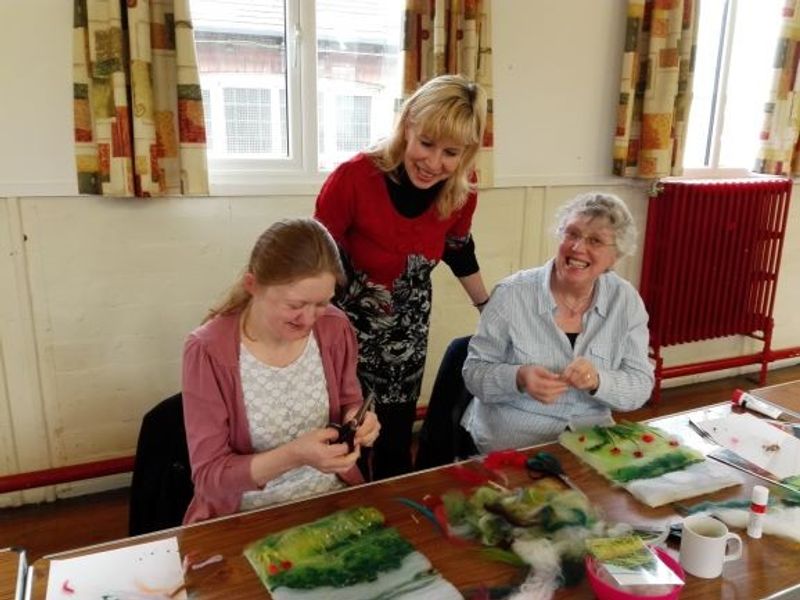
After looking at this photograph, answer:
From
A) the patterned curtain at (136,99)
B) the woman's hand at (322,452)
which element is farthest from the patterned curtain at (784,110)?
the woman's hand at (322,452)

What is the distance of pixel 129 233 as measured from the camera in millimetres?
2396

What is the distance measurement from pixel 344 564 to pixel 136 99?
5.74 ft

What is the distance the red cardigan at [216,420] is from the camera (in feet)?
4.03

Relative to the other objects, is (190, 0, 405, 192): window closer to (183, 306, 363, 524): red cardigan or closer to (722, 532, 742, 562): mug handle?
(183, 306, 363, 524): red cardigan

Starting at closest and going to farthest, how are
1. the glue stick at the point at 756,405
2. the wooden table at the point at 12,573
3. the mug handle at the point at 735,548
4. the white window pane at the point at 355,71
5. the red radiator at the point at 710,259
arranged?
1. the wooden table at the point at 12,573
2. the mug handle at the point at 735,548
3. the glue stick at the point at 756,405
4. the white window pane at the point at 355,71
5. the red radiator at the point at 710,259

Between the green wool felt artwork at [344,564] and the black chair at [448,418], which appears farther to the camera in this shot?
the black chair at [448,418]

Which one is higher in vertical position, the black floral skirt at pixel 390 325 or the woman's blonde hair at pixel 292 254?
the woman's blonde hair at pixel 292 254

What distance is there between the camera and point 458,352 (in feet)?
6.15

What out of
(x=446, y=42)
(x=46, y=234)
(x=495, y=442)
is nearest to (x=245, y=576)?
(x=495, y=442)

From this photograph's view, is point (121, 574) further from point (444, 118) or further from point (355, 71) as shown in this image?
point (355, 71)

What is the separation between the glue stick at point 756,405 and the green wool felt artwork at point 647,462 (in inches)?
12.8

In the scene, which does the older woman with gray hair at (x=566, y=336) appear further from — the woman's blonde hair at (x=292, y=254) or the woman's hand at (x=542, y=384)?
the woman's blonde hair at (x=292, y=254)

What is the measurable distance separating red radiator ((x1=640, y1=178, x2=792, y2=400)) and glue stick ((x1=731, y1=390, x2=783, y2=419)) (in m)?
1.79

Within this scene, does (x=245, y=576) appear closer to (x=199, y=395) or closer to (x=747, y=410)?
(x=199, y=395)
